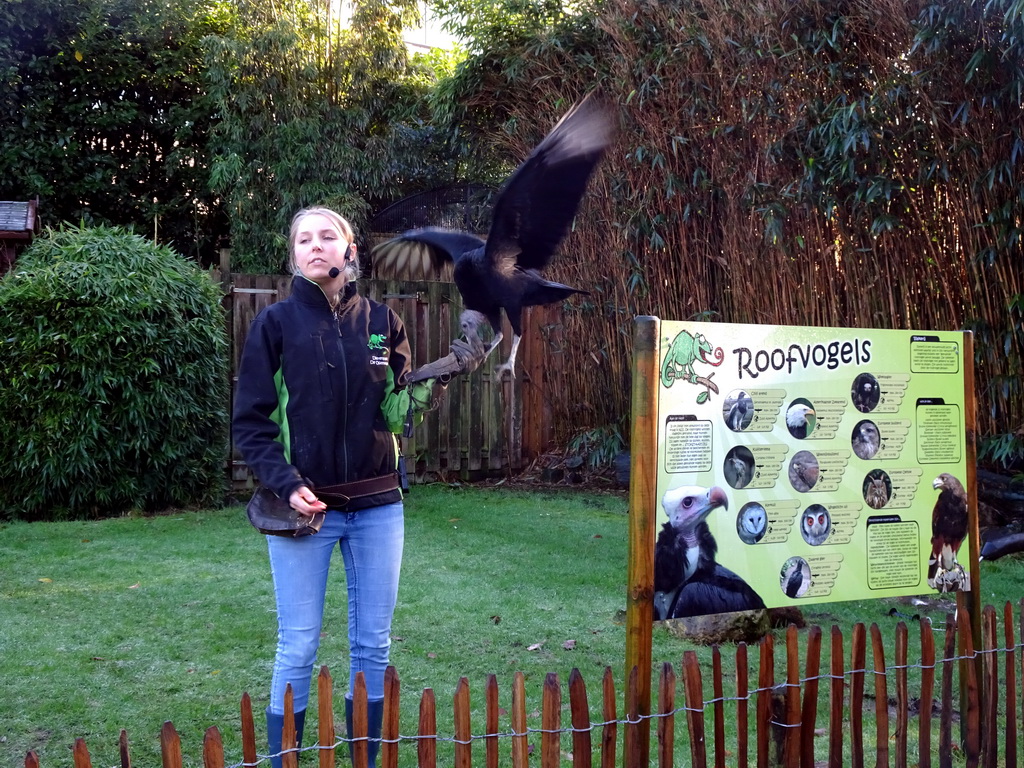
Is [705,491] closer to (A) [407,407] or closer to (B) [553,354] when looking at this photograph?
(A) [407,407]

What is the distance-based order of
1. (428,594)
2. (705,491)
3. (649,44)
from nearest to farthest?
(705,491) → (428,594) → (649,44)

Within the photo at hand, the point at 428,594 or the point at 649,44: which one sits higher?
the point at 649,44

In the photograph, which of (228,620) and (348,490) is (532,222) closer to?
(348,490)

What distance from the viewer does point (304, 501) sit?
2176 mm

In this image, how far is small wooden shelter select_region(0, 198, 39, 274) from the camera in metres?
7.88

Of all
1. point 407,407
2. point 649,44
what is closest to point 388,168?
point 649,44

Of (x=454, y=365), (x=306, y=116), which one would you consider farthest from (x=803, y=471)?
(x=306, y=116)

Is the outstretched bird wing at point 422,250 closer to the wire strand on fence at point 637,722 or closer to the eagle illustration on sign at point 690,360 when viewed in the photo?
the eagle illustration on sign at point 690,360

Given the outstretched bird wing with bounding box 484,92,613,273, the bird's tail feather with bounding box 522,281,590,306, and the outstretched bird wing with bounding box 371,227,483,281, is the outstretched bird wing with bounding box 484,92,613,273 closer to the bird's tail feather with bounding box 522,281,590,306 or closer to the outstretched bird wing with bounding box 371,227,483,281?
the bird's tail feather with bounding box 522,281,590,306

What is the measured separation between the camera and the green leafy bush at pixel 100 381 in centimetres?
645

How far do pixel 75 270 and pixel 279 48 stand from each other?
449 cm

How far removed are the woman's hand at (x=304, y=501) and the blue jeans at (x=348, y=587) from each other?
0.18 m

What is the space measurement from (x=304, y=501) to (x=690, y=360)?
3.27ft

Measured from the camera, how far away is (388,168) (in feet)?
35.1
